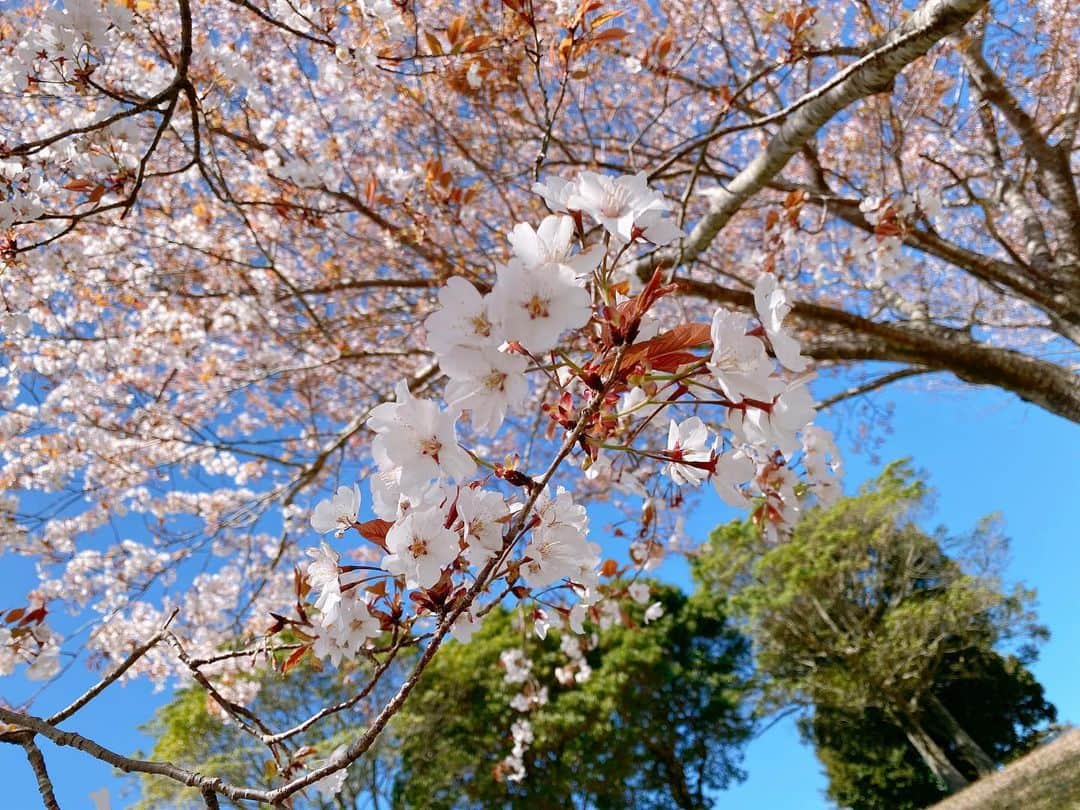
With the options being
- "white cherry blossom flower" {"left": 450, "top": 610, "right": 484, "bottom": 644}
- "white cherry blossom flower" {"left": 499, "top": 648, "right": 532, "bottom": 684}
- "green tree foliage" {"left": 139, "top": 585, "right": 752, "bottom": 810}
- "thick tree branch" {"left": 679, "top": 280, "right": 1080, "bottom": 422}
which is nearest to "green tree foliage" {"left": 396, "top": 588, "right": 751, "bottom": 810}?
"green tree foliage" {"left": 139, "top": 585, "right": 752, "bottom": 810}

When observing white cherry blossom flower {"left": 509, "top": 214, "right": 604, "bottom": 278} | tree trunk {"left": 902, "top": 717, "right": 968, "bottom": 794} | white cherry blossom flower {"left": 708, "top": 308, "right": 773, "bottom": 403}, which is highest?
tree trunk {"left": 902, "top": 717, "right": 968, "bottom": 794}

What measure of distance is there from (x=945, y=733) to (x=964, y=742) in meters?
0.73

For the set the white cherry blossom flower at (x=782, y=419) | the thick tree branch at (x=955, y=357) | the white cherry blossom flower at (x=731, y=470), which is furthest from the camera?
the thick tree branch at (x=955, y=357)

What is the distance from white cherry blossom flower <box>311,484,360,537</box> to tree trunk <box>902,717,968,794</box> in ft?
37.2

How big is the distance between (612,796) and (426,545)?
1241 cm

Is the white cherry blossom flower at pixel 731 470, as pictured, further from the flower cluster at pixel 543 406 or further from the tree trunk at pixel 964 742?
the tree trunk at pixel 964 742

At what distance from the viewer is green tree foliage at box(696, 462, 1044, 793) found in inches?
398

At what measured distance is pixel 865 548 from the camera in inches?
440

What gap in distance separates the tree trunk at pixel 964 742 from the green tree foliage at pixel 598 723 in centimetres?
293

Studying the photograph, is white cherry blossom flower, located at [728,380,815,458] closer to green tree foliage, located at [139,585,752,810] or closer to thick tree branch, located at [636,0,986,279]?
thick tree branch, located at [636,0,986,279]

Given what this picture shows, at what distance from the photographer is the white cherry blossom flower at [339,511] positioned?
90 centimetres

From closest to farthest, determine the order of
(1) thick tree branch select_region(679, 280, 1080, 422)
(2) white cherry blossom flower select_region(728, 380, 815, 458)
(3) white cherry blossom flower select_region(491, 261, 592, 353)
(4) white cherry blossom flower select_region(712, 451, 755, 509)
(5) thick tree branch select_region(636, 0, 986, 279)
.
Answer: (3) white cherry blossom flower select_region(491, 261, 592, 353) → (2) white cherry blossom flower select_region(728, 380, 815, 458) → (4) white cherry blossom flower select_region(712, 451, 755, 509) → (5) thick tree branch select_region(636, 0, 986, 279) → (1) thick tree branch select_region(679, 280, 1080, 422)

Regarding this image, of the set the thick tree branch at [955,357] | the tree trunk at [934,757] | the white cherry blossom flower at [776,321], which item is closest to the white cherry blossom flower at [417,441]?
the white cherry blossom flower at [776,321]

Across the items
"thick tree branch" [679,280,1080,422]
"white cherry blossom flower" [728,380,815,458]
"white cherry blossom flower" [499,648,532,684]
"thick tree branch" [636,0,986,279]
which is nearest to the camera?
"white cherry blossom flower" [728,380,815,458]
